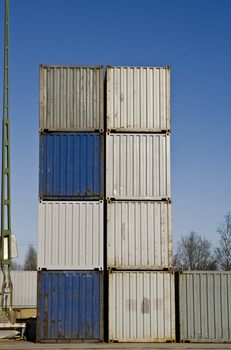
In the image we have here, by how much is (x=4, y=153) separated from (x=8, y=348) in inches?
410

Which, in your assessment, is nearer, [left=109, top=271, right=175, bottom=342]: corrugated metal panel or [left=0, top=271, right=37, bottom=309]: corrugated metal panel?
[left=109, top=271, right=175, bottom=342]: corrugated metal panel

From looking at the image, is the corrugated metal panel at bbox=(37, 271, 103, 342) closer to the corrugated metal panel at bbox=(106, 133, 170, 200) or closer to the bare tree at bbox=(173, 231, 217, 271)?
the corrugated metal panel at bbox=(106, 133, 170, 200)

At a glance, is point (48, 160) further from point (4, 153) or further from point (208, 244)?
point (208, 244)

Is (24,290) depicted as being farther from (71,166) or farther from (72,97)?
(72,97)

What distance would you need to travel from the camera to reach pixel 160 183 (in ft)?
75.7

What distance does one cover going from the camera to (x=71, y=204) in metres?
22.7

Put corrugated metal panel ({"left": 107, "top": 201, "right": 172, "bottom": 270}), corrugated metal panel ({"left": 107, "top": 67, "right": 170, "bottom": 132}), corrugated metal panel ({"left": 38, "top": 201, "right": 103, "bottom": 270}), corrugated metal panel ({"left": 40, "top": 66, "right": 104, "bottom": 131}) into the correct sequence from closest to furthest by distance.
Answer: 1. corrugated metal panel ({"left": 38, "top": 201, "right": 103, "bottom": 270})
2. corrugated metal panel ({"left": 107, "top": 201, "right": 172, "bottom": 270})
3. corrugated metal panel ({"left": 40, "top": 66, "right": 104, "bottom": 131})
4. corrugated metal panel ({"left": 107, "top": 67, "right": 170, "bottom": 132})

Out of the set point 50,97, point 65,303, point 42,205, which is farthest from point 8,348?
point 50,97

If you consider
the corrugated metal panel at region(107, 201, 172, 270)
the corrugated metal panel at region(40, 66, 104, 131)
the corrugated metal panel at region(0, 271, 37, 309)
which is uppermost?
the corrugated metal panel at region(40, 66, 104, 131)

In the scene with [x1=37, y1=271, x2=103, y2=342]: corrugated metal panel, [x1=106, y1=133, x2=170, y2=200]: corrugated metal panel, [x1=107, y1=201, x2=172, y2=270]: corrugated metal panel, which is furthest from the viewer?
[x1=106, y1=133, x2=170, y2=200]: corrugated metal panel

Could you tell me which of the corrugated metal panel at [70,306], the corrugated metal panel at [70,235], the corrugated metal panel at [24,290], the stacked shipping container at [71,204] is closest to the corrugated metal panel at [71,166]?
the stacked shipping container at [71,204]

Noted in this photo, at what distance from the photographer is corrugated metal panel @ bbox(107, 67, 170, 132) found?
2338 centimetres

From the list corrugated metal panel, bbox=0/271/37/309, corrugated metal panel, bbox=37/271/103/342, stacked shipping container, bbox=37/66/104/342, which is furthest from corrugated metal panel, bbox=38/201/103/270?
corrugated metal panel, bbox=0/271/37/309

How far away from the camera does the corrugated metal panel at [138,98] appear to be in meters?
23.4
